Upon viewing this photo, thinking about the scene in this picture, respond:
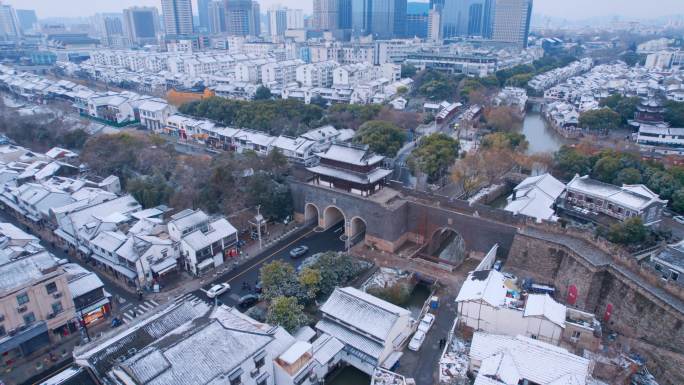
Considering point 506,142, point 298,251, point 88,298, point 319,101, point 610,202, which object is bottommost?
point 298,251

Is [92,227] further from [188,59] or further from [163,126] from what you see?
[188,59]

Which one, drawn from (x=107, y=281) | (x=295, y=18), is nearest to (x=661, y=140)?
(x=107, y=281)

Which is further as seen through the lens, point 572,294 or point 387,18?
point 387,18

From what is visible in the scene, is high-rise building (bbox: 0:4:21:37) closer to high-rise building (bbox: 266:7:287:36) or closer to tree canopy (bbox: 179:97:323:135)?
high-rise building (bbox: 266:7:287:36)

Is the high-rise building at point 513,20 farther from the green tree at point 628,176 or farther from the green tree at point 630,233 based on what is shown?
the green tree at point 630,233

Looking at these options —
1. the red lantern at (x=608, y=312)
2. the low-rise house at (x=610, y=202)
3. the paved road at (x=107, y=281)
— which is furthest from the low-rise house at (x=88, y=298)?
the low-rise house at (x=610, y=202)

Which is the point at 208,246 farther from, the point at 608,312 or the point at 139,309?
the point at 608,312
